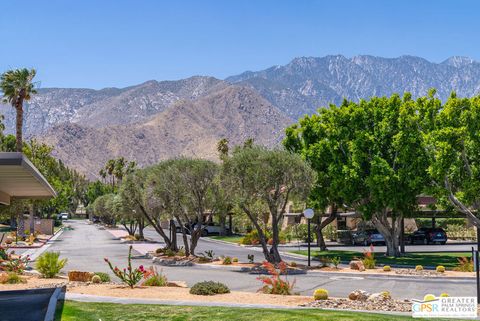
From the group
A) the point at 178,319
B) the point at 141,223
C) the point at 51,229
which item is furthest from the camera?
the point at 51,229

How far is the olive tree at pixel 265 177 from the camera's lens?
33.3 meters

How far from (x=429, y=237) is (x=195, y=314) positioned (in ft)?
153

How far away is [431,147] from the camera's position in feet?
114

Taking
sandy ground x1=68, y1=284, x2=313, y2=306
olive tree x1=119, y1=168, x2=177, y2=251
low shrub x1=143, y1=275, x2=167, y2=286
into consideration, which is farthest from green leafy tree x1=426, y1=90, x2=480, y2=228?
olive tree x1=119, y1=168, x2=177, y2=251

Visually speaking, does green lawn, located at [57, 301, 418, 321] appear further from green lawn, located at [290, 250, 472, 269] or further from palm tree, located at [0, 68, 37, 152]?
palm tree, located at [0, 68, 37, 152]

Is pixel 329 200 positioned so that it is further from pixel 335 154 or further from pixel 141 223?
pixel 141 223

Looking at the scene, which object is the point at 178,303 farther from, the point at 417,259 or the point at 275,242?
the point at 417,259

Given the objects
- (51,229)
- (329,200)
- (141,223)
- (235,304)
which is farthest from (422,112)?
(51,229)

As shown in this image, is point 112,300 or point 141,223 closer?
point 112,300

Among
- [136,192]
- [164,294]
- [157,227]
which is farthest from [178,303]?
[136,192]

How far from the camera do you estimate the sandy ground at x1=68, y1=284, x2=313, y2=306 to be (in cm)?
1940

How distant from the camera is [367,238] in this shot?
57531 millimetres

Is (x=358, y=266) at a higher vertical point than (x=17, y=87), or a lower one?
lower

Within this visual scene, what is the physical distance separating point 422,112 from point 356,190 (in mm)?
7117
